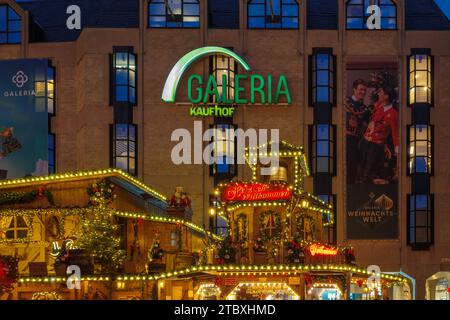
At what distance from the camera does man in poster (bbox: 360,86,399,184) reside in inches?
2635

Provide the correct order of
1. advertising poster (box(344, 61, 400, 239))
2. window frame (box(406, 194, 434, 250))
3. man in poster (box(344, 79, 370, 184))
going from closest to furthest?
window frame (box(406, 194, 434, 250)), advertising poster (box(344, 61, 400, 239)), man in poster (box(344, 79, 370, 184))

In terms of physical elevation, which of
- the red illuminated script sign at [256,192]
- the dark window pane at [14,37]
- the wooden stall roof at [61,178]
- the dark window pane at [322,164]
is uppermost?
the dark window pane at [14,37]

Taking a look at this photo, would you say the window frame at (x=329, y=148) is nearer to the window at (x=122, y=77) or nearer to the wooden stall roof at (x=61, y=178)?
the window at (x=122, y=77)

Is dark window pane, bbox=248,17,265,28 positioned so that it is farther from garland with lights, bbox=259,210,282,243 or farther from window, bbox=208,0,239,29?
garland with lights, bbox=259,210,282,243

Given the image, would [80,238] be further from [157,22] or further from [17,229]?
[157,22]

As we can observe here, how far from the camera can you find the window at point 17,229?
40.9m

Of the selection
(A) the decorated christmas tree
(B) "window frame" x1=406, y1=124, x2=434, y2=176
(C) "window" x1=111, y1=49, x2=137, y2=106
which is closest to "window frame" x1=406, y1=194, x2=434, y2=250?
(B) "window frame" x1=406, y1=124, x2=434, y2=176

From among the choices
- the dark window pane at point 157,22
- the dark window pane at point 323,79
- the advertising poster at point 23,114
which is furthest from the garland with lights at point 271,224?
the advertising poster at point 23,114

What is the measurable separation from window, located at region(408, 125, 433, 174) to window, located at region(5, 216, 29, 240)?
32.6 metres

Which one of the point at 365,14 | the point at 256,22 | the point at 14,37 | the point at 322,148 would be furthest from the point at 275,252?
the point at 14,37

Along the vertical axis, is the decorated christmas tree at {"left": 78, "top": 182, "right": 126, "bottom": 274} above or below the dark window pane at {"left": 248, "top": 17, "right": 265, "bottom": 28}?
below

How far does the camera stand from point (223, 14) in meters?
71.8

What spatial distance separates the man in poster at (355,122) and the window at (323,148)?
1029 millimetres
